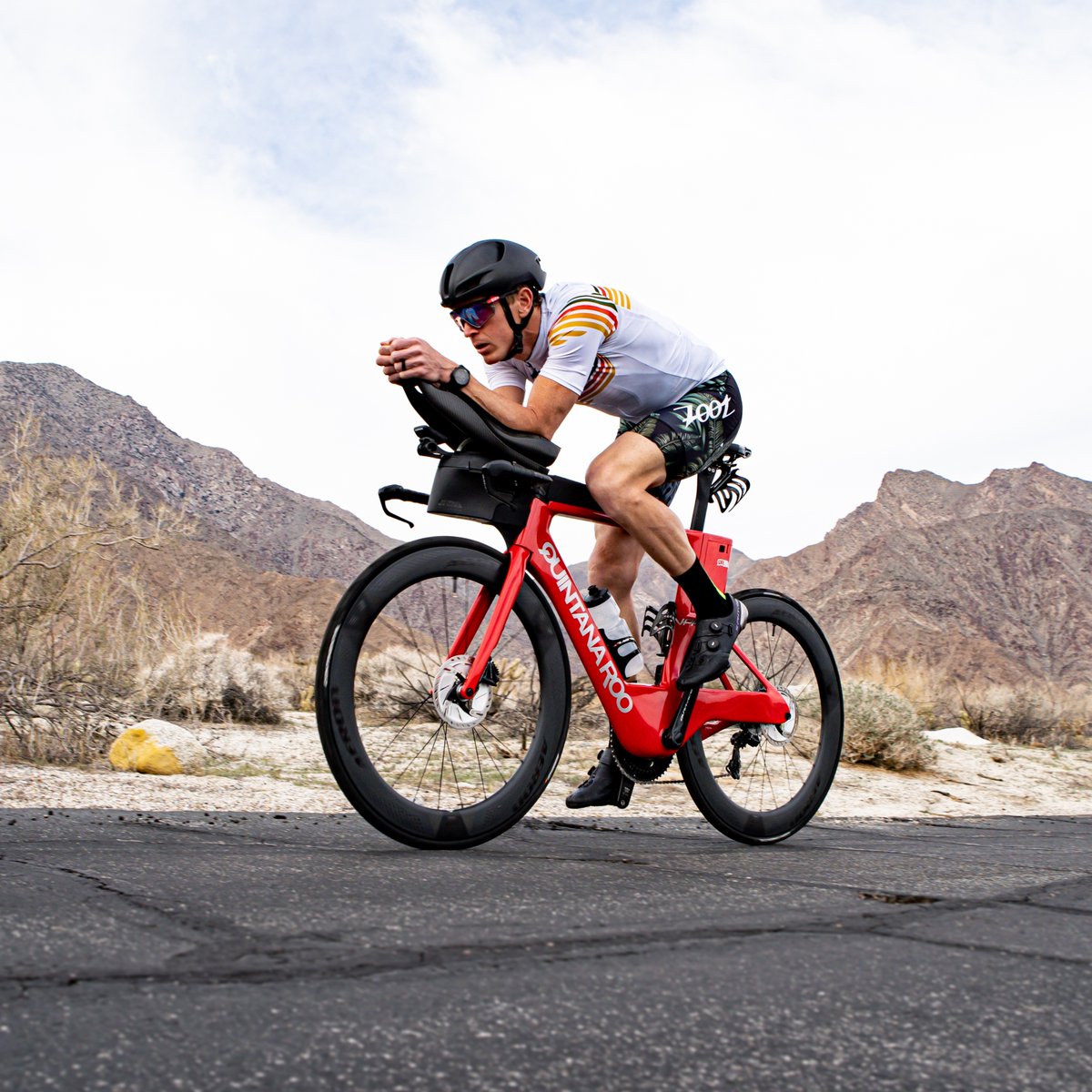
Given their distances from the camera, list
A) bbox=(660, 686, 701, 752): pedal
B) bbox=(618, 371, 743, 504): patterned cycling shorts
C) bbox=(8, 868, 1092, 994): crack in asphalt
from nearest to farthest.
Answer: bbox=(8, 868, 1092, 994): crack in asphalt
bbox=(660, 686, 701, 752): pedal
bbox=(618, 371, 743, 504): patterned cycling shorts

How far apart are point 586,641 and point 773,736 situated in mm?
1163

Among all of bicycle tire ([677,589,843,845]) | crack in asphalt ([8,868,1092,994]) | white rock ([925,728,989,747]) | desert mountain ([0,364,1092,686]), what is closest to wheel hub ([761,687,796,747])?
bicycle tire ([677,589,843,845])

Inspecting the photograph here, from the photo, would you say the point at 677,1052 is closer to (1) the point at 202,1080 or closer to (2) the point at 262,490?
(1) the point at 202,1080

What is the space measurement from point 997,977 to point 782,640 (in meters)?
2.93

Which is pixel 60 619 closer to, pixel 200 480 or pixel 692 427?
pixel 692 427

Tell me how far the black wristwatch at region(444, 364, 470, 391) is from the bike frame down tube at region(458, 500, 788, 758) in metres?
0.49

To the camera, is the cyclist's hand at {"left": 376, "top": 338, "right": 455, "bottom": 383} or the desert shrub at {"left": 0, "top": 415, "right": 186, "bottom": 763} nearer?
the cyclist's hand at {"left": 376, "top": 338, "right": 455, "bottom": 383}

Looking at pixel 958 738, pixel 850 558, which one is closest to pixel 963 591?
pixel 850 558

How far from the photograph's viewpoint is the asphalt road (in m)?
1.37

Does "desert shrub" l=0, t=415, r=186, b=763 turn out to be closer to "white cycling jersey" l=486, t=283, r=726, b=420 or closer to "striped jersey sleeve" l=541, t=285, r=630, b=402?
"white cycling jersey" l=486, t=283, r=726, b=420

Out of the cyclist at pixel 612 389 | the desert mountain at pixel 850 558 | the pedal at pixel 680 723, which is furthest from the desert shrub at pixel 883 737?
the desert mountain at pixel 850 558

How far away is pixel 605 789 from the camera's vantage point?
4102 mm

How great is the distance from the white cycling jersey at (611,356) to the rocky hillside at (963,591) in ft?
145

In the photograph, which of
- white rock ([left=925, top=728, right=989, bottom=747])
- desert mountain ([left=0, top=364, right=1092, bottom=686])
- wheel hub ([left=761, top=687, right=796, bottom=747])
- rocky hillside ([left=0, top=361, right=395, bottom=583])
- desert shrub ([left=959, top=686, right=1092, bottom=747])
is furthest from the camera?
rocky hillside ([left=0, top=361, right=395, bottom=583])
